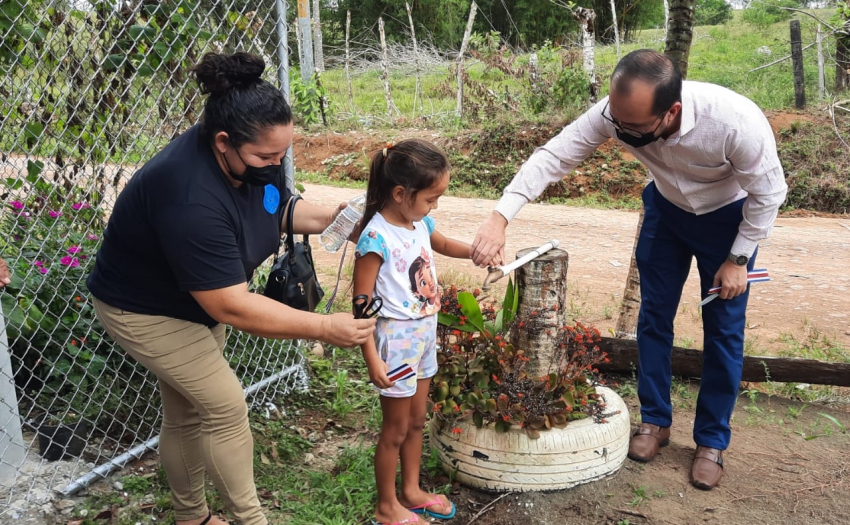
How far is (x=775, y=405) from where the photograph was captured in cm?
392

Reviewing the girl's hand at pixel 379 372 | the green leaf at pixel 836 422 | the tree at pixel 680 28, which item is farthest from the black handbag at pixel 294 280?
the tree at pixel 680 28

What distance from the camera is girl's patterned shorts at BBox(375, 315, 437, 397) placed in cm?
259

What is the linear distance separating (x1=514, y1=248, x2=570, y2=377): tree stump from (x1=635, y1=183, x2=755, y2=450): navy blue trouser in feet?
1.66

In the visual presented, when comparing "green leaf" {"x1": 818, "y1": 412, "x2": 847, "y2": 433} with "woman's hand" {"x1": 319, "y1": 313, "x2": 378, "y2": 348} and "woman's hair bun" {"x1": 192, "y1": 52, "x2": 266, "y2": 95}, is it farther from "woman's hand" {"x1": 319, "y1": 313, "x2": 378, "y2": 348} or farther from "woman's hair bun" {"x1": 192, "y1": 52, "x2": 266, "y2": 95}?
"woman's hair bun" {"x1": 192, "y1": 52, "x2": 266, "y2": 95}

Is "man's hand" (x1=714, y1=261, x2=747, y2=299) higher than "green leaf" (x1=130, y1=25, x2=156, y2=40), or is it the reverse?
"green leaf" (x1=130, y1=25, x2=156, y2=40)

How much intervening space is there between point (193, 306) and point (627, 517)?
189 centimetres

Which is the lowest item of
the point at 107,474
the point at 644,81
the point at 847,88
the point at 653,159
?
the point at 107,474

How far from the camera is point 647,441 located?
10.8 feet

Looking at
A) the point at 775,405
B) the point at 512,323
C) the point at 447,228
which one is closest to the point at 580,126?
the point at 512,323

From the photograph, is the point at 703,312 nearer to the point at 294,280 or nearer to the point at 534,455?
the point at 534,455

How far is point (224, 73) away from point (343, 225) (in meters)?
0.75

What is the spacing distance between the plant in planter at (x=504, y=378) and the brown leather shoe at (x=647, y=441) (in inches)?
13.3

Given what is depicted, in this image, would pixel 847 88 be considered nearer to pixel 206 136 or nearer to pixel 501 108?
pixel 501 108

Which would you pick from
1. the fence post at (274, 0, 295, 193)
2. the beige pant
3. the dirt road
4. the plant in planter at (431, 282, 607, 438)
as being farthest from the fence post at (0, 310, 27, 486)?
the dirt road
